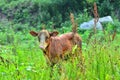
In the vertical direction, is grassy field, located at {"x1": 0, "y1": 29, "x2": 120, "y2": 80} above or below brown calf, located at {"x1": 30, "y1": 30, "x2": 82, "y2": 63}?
above

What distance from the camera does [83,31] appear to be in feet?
85.1

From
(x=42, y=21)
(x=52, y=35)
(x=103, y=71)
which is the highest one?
(x=103, y=71)

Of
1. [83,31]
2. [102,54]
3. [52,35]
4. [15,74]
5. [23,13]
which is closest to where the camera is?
[15,74]

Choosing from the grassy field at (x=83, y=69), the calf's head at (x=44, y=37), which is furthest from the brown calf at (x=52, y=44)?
the grassy field at (x=83, y=69)

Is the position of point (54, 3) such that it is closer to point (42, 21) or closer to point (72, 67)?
point (42, 21)

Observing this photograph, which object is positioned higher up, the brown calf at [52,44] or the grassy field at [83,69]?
the grassy field at [83,69]

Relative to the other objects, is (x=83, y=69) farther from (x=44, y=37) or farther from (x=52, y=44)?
(x=52, y=44)

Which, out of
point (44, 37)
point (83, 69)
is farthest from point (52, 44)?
point (83, 69)

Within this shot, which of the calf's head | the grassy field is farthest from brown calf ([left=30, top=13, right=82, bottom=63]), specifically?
the grassy field

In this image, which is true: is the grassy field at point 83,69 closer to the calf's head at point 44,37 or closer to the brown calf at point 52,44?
the brown calf at point 52,44

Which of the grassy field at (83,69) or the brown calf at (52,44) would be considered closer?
the grassy field at (83,69)

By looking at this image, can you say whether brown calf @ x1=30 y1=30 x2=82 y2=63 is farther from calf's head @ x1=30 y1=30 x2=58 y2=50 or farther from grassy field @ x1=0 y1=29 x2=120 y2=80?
grassy field @ x1=0 y1=29 x2=120 y2=80

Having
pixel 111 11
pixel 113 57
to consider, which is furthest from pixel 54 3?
pixel 113 57

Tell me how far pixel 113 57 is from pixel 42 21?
81.2 feet
